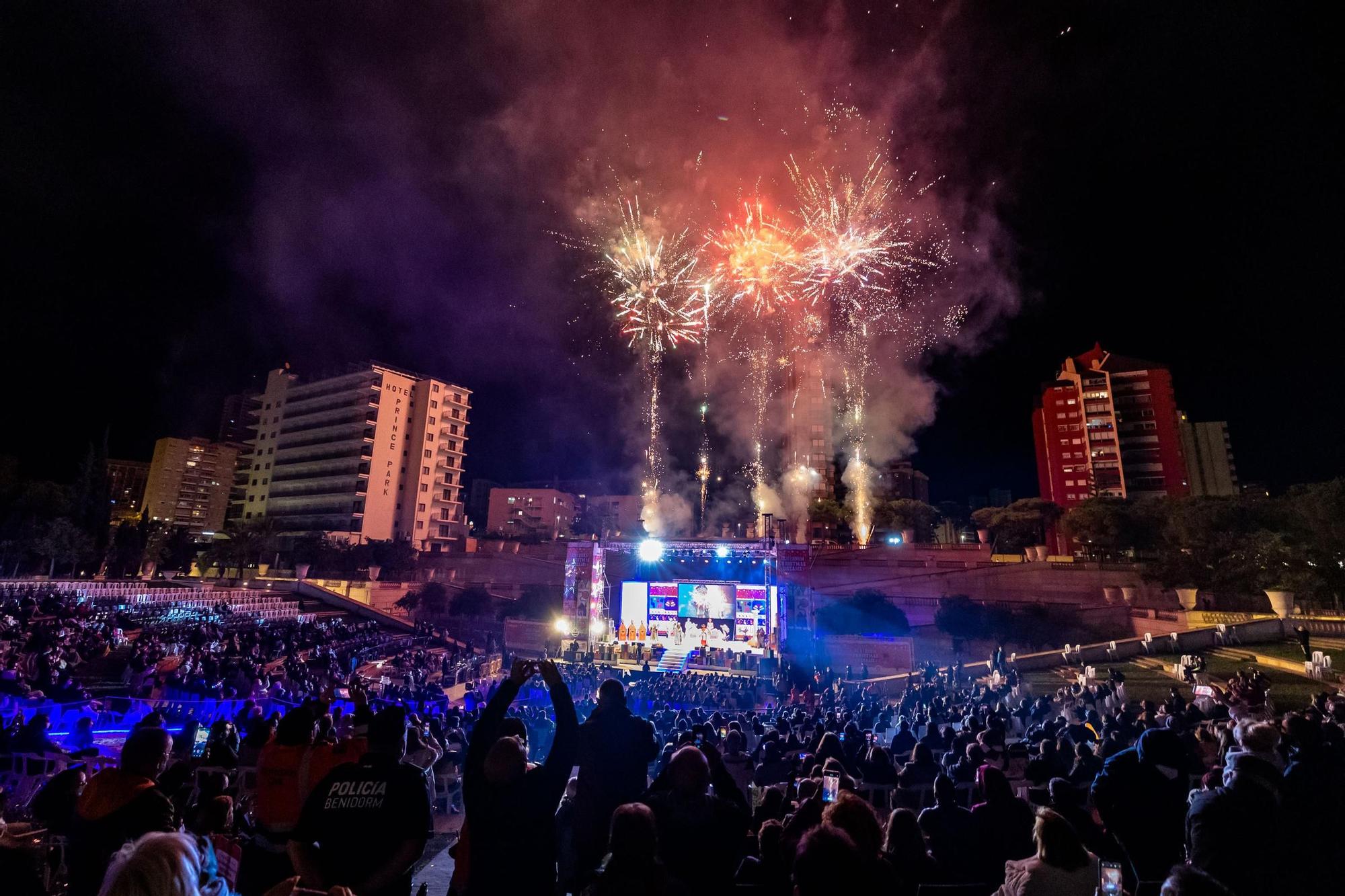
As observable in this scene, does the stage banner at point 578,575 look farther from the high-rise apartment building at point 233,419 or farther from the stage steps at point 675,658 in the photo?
the high-rise apartment building at point 233,419

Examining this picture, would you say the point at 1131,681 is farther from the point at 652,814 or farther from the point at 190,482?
the point at 190,482

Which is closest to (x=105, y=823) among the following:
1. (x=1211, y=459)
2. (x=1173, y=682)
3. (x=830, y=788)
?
(x=830, y=788)

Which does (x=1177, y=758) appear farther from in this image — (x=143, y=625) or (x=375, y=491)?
(x=375, y=491)

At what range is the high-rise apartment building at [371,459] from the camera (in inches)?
2635

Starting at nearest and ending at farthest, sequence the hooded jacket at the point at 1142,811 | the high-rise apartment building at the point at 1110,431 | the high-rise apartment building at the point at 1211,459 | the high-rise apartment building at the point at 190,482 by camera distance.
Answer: the hooded jacket at the point at 1142,811, the high-rise apartment building at the point at 1110,431, the high-rise apartment building at the point at 1211,459, the high-rise apartment building at the point at 190,482

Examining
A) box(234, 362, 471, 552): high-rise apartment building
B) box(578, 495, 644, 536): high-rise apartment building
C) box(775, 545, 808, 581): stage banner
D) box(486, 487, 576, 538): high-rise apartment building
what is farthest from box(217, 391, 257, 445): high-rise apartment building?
box(775, 545, 808, 581): stage banner

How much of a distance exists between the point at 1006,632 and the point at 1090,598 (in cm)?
621

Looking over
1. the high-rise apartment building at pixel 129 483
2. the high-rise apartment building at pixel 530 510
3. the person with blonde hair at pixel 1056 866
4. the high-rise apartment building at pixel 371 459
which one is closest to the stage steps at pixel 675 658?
the person with blonde hair at pixel 1056 866

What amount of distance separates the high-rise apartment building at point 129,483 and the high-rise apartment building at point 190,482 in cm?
365

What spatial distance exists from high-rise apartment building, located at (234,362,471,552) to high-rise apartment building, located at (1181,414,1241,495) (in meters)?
91.4

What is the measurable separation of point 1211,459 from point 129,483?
158310 millimetres

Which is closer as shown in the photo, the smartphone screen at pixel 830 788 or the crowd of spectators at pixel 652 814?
the crowd of spectators at pixel 652 814

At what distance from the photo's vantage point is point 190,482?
307 ft

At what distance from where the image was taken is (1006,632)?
33875 mm
